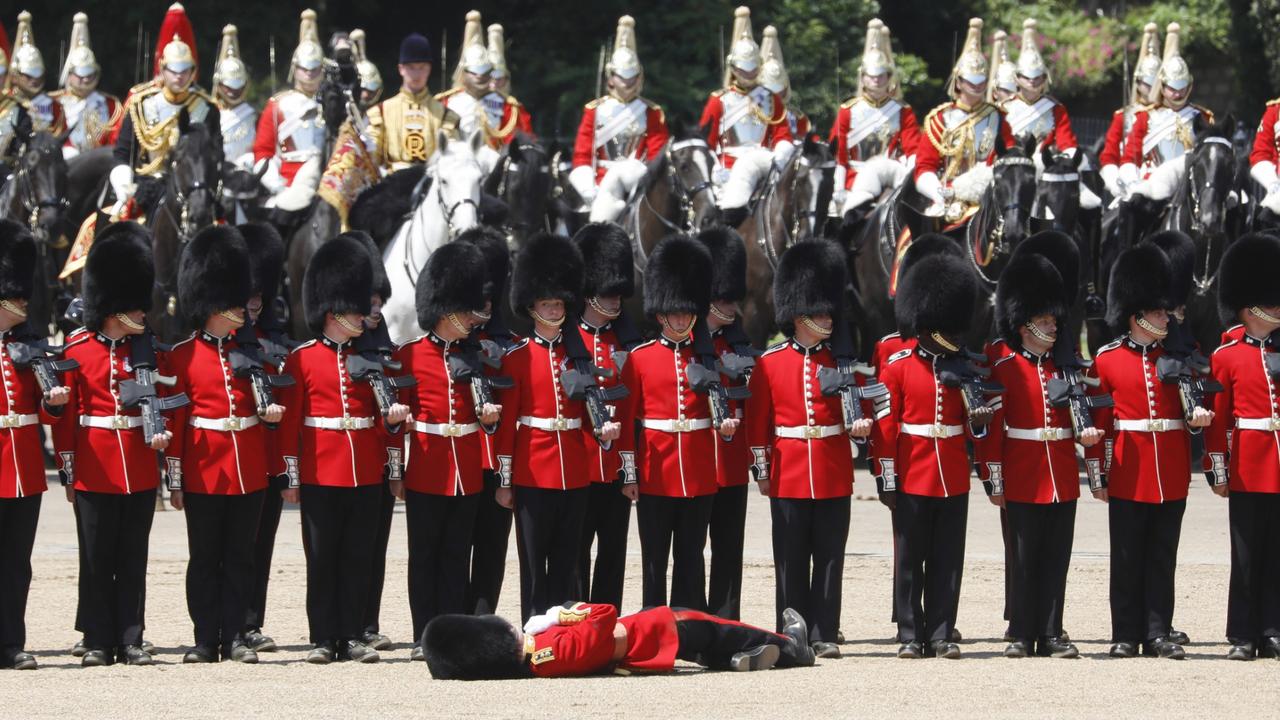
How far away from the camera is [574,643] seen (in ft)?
26.2

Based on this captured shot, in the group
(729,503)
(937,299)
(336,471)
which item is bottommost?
(729,503)

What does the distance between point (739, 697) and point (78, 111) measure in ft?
35.2

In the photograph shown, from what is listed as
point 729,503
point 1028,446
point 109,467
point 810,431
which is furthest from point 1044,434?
point 109,467

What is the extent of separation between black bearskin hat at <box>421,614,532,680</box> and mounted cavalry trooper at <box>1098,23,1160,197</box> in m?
8.07

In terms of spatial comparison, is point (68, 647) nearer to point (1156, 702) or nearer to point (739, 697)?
point (739, 697)

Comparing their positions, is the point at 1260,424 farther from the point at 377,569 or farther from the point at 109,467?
the point at 109,467

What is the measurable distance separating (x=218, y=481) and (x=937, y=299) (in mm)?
2483

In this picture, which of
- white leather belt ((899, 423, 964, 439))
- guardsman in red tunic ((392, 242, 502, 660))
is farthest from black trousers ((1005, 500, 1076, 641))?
guardsman in red tunic ((392, 242, 502, 660))

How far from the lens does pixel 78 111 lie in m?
17.3

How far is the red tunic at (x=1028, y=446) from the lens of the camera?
873 centimetres

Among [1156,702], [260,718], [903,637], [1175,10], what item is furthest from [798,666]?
[1175,10]

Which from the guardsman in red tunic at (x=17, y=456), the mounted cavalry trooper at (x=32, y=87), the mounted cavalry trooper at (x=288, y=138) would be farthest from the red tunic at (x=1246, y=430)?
the mounted cavalry trooper at (x=32, y=87)

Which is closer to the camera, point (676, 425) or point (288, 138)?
point (676, 425)

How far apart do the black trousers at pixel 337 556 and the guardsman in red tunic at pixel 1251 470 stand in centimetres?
283
